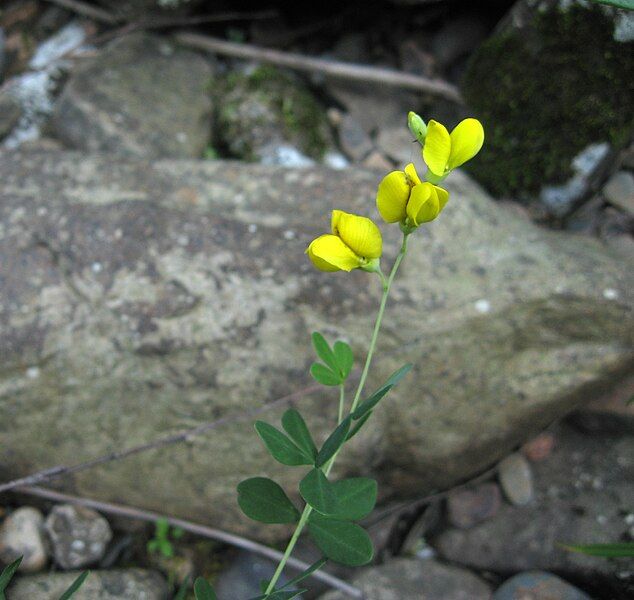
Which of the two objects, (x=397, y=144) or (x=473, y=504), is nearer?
(x=473, y=504)

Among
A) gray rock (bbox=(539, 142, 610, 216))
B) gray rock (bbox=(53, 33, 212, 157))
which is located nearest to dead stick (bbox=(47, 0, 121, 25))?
gray rock (bbox=(53, 33, 212, 157))

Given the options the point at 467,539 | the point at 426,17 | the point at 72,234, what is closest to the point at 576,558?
the point at 467,539

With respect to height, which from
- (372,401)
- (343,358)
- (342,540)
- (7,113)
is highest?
(372,401)

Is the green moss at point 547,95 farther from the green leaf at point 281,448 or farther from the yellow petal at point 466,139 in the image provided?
the green leaf at point 281,448

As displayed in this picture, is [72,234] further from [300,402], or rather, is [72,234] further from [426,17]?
[426,17]

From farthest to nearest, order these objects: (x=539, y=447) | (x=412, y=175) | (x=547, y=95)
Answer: (x=547, y=95), (x=539, y=447), (x=412, y=175)

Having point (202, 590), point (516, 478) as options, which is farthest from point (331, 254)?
point (516, 478)

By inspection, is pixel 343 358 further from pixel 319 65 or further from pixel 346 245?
pixel 319 65
